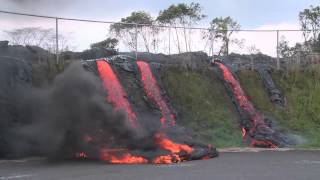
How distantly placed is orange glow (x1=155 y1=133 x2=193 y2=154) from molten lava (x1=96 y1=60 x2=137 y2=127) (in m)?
2.02

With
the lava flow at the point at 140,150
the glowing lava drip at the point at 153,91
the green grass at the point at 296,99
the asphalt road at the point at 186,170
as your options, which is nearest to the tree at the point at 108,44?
the glowing lava drip at the point at 153,91

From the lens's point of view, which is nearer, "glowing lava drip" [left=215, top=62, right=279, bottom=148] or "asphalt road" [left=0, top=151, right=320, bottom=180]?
"asphalt road" [left=0, top=151, right=320, bottom=180]

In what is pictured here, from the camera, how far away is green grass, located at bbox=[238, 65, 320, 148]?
2127cm

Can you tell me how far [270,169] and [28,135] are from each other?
690 cm

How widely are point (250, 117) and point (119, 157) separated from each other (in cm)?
755

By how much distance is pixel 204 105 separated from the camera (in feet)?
71.9

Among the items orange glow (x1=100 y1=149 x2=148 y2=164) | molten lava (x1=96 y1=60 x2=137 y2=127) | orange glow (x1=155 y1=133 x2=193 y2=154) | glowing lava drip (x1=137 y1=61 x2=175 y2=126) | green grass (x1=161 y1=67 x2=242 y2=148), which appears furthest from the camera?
green grass (x1=161 y1=67 x2=242 y2=148)

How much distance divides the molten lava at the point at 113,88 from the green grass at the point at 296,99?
591cm

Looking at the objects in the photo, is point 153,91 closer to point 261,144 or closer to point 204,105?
point 204,105

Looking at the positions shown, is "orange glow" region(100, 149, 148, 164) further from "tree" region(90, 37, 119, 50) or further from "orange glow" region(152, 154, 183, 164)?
"tree" region(90, 37, 119, 50)

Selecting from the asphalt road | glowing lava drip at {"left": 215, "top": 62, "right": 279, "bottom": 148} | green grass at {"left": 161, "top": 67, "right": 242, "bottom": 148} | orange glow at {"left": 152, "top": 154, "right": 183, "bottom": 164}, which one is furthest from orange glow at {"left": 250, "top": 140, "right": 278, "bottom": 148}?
orange glow at {"left": 152, "top": 154, "right": 183, "bottom": 164}

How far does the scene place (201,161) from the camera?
15305 mm

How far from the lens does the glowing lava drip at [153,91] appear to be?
2016 cm

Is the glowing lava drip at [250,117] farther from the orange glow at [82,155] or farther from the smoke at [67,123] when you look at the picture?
the orange glow at [82,155]
